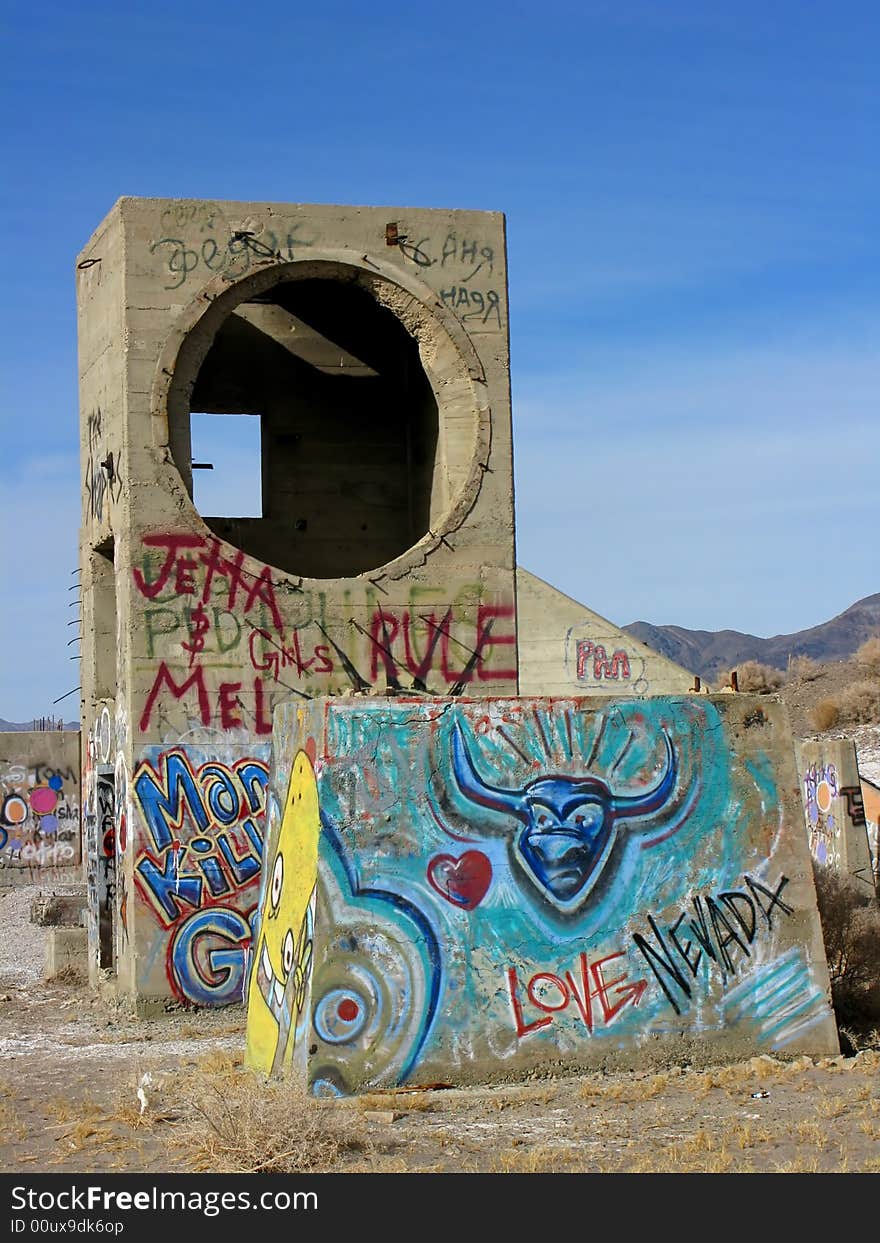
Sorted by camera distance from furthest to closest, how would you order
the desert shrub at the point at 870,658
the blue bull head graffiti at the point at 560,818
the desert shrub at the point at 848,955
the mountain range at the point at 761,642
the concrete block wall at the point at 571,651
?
the mountain range at the point at 761,642 → the desert shrub at the point at 870,658 → the concrete block wall at the point at 571,651 → the desert shrub at the point at 848,955 → the blue bull head graffiti at the point at 560,818

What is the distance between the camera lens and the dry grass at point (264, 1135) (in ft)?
26.9

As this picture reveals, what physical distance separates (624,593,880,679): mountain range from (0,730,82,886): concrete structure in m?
93.6

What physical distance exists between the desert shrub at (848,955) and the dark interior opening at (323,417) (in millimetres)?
6321

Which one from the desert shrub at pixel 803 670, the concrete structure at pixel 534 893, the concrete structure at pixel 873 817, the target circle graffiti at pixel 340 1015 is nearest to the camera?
the target circle graffiti at pixel 340 1015

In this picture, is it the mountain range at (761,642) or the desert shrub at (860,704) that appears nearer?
the desert shrub at (860,704)

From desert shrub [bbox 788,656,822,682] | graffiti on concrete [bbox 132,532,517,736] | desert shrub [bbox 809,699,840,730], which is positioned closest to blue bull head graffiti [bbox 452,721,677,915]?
graffiti on concrete [bbox 132,532,517,736]

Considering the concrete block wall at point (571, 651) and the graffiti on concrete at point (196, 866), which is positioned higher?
the concrete block wall at point (571, 651)

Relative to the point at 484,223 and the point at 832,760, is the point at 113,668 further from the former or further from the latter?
the point at 832,760

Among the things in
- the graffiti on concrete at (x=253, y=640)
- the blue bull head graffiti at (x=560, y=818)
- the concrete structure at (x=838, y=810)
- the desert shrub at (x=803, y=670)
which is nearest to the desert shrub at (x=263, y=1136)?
the blue bull head graffiti at (x=560, y=818)

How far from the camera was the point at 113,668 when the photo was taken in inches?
640

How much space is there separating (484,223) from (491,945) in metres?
7.57

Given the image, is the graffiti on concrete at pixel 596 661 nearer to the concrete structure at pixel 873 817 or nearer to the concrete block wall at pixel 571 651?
the concrete block wall at pixel 571 651

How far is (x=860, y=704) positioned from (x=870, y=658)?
364 centimetres

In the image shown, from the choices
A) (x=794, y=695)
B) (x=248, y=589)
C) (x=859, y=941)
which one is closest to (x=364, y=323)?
(x=248, y=589)
